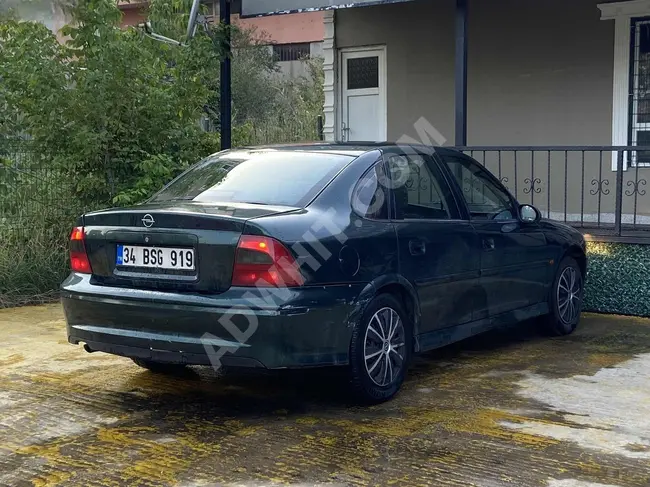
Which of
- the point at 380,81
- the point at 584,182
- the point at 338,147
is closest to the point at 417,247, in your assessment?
the point at 338,147

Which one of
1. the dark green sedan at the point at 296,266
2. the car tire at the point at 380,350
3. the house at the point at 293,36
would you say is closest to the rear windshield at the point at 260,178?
the dark green sedan at the point at 296,266

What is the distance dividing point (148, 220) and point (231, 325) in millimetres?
817

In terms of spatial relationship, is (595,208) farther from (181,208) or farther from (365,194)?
(181,208)

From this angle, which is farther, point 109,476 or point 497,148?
point 497,148

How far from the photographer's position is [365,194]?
5.39 metres

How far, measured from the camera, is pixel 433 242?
18.7 ft

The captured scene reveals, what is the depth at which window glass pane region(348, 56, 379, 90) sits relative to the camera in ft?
41.5

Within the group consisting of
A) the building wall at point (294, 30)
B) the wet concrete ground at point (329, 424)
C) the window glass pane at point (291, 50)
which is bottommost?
the wet concrete ground at point (329, 424)

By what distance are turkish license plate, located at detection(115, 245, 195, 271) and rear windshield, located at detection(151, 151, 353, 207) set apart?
527mm

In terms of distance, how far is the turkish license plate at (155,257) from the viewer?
487 centimetres

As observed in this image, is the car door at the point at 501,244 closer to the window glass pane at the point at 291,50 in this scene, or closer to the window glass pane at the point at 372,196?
the window glass pane at the point at 372,196

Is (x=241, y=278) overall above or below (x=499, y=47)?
below

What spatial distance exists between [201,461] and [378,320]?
143cm

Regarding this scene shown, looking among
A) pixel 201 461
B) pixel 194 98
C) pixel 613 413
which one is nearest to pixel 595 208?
pixel 194 98
